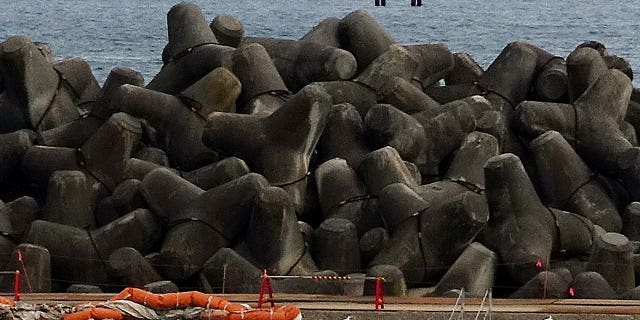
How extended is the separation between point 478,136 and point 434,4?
82.8 metres

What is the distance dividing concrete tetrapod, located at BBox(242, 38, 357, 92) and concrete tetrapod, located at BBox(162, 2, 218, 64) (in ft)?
1.59

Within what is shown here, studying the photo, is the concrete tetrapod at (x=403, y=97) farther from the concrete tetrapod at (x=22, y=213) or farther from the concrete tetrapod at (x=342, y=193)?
the concrete tetrapod at (x=22, y=213)

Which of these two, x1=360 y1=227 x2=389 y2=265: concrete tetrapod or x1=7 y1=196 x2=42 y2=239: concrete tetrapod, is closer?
x1=360 y1=227 x2=389 y2=265: concrete tetrapod

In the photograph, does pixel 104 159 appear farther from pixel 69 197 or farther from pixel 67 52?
pixel 67 52

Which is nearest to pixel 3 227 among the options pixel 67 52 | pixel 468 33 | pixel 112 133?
pixel 112 133

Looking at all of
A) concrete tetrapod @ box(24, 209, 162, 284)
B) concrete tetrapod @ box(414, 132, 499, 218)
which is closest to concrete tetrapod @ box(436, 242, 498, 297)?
concrete tetrapod @ box(414, 132, 499, 218)

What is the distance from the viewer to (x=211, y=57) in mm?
17469

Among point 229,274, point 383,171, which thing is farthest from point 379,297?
point 383,171

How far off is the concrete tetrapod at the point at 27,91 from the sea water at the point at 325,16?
26.7 metres

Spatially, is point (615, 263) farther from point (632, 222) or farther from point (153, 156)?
point (153, 156)

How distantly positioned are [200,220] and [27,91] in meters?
4.02

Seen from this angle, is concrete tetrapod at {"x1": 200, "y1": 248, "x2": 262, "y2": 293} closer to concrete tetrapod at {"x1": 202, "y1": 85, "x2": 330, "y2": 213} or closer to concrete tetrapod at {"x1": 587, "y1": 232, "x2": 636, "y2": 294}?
concrete tetrapod at {"x1": 202, "y1": 85, "x2": 330, "y2": 213}

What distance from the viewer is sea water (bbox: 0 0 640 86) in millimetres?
56125

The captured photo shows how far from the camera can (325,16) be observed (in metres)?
80.8
